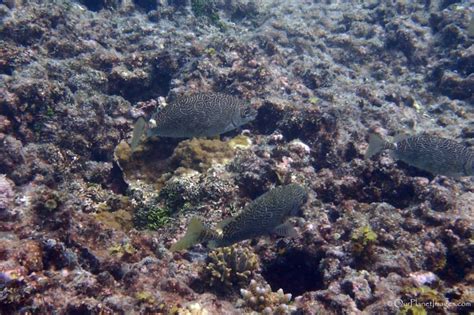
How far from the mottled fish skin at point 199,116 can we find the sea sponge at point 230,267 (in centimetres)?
185

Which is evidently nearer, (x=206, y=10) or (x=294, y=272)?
(x=294, y=272)

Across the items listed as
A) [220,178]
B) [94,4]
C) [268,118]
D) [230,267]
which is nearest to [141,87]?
[268,118]

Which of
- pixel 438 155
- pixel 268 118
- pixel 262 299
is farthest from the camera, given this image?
pixel 268 118

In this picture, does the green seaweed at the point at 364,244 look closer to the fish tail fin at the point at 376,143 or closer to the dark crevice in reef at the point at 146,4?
the fish tail fin at the point at 376,143

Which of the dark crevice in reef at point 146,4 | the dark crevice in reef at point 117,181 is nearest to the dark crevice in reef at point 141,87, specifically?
the dark crevice in reef at point 117,181

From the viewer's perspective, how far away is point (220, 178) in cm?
607

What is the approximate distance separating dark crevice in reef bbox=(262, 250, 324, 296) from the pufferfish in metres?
2.24

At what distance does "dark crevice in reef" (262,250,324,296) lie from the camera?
529cm

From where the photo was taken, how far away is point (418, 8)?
1555cm

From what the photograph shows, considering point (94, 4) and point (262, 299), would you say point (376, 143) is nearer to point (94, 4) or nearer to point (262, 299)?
point (262, 299)

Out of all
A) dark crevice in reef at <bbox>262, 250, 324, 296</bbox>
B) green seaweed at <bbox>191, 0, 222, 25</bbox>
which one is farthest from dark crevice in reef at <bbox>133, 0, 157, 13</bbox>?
dark crevice in reef at <bbox>262, 250, 324, 296</bbox>

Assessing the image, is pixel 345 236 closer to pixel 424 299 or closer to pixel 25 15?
pixel 424 299

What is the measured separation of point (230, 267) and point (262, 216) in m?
1.15

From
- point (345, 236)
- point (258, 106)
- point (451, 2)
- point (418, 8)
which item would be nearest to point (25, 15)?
point (258, 106)
